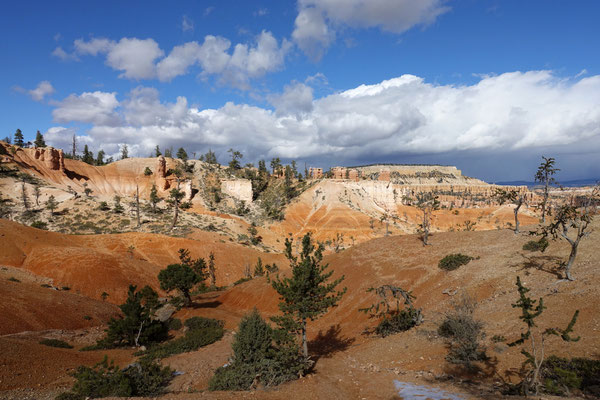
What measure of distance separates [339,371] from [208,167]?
110725 mm

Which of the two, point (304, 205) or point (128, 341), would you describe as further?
point (304, 205)

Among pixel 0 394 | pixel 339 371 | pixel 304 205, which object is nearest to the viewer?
pixel 0 394

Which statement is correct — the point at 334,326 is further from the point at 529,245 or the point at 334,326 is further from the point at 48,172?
the point at 48,172

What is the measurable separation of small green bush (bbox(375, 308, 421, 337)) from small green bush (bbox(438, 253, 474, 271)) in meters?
7.62

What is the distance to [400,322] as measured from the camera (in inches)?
757

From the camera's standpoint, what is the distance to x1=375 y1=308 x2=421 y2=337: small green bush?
18.8 m

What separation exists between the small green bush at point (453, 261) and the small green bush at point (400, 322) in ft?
25.0

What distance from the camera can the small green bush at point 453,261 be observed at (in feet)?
81.0

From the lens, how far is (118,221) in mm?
64750

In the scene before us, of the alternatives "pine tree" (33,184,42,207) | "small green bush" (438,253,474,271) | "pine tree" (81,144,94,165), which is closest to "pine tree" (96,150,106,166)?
"pine tree" (81,144,94,165)

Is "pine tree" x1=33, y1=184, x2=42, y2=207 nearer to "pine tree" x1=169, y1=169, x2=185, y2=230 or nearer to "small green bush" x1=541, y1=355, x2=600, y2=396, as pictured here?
"pine tree" x1=169, y1=169, x2=185, y2=230

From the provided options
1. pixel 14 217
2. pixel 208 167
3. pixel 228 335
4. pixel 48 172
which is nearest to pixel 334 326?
pixel 228 335

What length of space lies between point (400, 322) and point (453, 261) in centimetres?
904

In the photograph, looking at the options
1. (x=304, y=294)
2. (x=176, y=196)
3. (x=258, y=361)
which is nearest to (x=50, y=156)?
(x=176, y=196)
